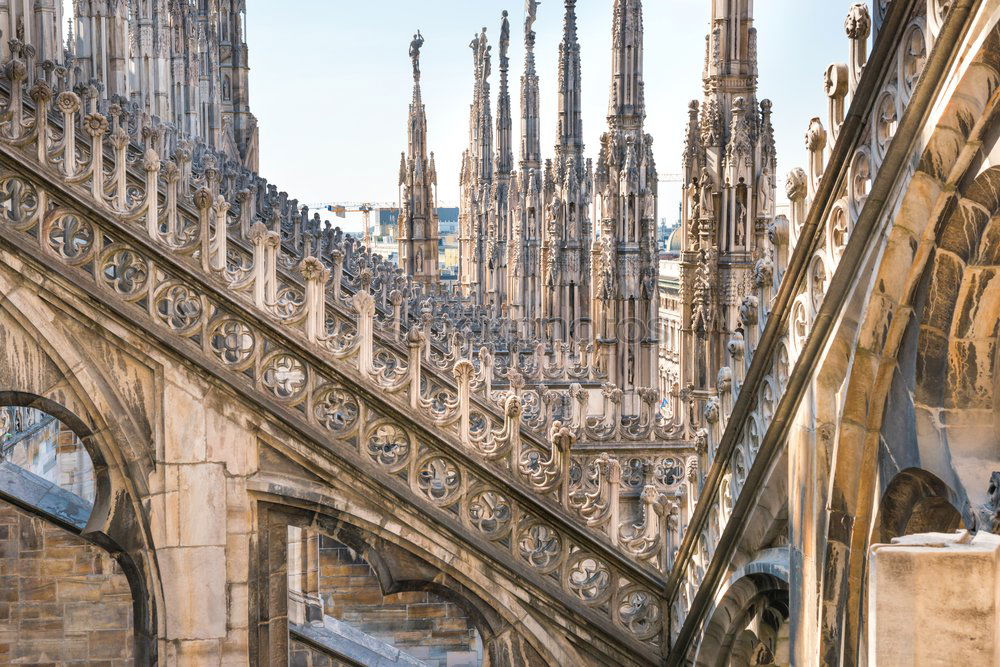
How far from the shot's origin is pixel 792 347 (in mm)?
6430

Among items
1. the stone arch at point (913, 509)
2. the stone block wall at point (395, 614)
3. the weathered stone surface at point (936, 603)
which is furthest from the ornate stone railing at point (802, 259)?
the stone block wall at point (395, 614)

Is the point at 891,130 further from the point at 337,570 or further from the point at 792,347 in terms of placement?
the point at 337,570

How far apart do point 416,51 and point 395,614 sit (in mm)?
32047

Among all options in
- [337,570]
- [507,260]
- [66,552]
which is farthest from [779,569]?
[507,260]

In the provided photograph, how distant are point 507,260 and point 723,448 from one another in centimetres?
4004

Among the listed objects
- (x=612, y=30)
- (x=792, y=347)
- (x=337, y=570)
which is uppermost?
(x=612, y=30)

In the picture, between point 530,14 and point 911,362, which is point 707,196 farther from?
point 530,14

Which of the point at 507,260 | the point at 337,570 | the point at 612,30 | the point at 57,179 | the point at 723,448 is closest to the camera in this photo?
the point at 723,448

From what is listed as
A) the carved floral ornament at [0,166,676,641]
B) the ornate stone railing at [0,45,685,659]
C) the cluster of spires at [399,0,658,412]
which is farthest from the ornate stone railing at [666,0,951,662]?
the cluster of spires at [399,0,658,412]

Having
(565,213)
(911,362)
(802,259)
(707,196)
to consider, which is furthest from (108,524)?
(565,213)

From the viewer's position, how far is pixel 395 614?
17.3 m

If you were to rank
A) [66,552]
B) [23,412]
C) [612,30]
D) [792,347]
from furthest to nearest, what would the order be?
[612,30] → [23,412] → [66,552] → [792,347]

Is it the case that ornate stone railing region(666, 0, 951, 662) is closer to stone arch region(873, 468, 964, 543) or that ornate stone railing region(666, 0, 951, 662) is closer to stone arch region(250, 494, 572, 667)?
stone arch region(873, 468, 964, 543)

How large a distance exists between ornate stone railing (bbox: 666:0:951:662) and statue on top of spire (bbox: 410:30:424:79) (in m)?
38.5
